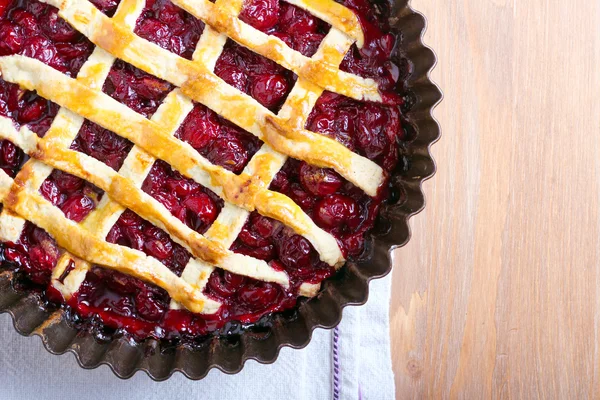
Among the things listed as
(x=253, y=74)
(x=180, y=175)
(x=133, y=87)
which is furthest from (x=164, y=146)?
(x=253, y=74)

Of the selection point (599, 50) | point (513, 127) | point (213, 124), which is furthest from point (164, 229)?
point (599, 50)

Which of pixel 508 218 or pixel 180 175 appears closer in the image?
pixel 180 175

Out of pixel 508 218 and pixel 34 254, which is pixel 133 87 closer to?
pixel 34 254

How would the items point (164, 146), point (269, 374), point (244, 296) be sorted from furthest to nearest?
point (269, 374) → point (244, 296) → point (164, 146)

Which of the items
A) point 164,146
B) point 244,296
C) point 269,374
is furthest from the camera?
point 269,374

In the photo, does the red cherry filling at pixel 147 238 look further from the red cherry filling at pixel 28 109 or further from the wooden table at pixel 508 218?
A: the wooden table at pixel 508 218
